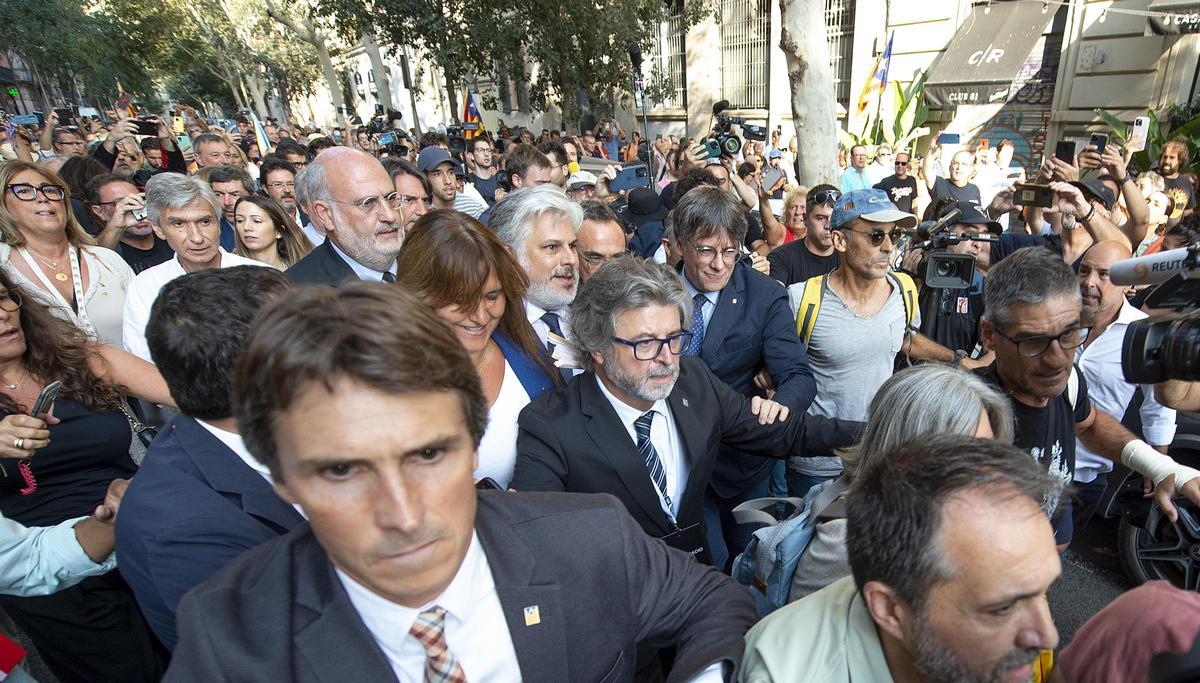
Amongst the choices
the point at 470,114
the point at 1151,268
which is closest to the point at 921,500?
the point at 1151,268

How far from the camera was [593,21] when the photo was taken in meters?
14.9

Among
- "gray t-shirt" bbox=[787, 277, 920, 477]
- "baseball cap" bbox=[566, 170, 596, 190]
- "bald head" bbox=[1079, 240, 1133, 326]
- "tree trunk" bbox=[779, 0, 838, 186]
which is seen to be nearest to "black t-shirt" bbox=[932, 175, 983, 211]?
"tree trunk" bbox=[779, 0, 838, 186]

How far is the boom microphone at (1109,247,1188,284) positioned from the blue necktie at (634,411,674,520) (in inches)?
50.6

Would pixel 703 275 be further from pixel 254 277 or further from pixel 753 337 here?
pixel 254 277

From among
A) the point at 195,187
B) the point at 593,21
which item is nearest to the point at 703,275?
the point at 195,187

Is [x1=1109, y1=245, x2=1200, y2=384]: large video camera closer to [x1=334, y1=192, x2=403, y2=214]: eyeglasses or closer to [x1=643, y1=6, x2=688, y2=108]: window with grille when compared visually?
[x1=334, y1=192, x2=403, y2=214]: eyeglasses

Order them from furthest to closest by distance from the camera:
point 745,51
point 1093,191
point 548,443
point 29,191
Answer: point 745,51
point 1093,191
point 29,191
point 548,443

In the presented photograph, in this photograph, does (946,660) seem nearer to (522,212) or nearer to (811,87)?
(522,212)

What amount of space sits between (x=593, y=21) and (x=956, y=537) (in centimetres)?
1598

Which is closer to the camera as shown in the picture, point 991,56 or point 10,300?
point 10,300

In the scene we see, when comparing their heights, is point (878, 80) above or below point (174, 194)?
above

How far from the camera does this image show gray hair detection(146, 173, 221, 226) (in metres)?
3.35

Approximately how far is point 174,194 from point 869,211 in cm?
367

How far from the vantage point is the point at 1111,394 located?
2.85 meters
